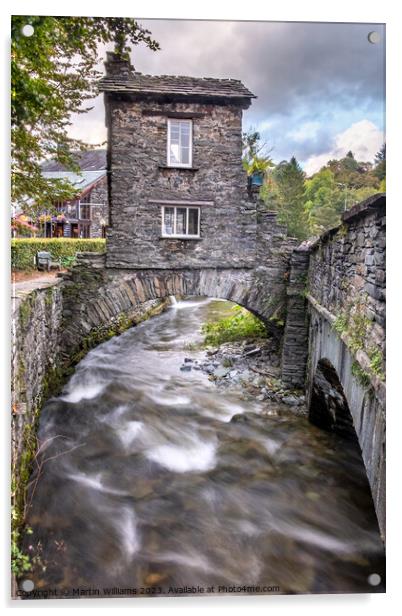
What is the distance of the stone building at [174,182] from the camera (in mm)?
5957

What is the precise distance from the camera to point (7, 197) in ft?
10.6

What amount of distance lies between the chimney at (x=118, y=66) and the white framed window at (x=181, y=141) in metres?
1.71

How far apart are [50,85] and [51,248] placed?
180 centimetres

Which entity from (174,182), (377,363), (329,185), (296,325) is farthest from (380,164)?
(296,325)

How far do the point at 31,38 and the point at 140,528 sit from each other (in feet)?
14.6

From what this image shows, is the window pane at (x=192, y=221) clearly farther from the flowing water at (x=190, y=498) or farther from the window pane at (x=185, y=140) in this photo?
the flowing water at (x=190, y=498)

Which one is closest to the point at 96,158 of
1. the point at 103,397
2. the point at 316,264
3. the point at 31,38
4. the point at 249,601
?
the point at 31,38

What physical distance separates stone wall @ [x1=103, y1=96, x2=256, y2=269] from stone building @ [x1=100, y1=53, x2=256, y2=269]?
0.01 m

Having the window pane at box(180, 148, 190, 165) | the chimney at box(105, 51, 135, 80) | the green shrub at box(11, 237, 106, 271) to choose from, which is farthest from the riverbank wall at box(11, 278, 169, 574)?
the window pane at box(180, 148, 190, 165)

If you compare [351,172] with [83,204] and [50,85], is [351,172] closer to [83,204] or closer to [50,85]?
[50,85]

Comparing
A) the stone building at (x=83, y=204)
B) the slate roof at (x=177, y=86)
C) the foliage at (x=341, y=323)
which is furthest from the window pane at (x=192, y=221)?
the foliage at (x=341, y=323)

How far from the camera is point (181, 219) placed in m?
6.41

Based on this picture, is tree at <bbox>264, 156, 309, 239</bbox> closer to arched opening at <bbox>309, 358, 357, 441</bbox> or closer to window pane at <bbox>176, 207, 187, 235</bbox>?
window pane at <bbox>176, 207, 187, 235</bbox>

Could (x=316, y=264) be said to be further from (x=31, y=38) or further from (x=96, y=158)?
(x=31, y=38)
